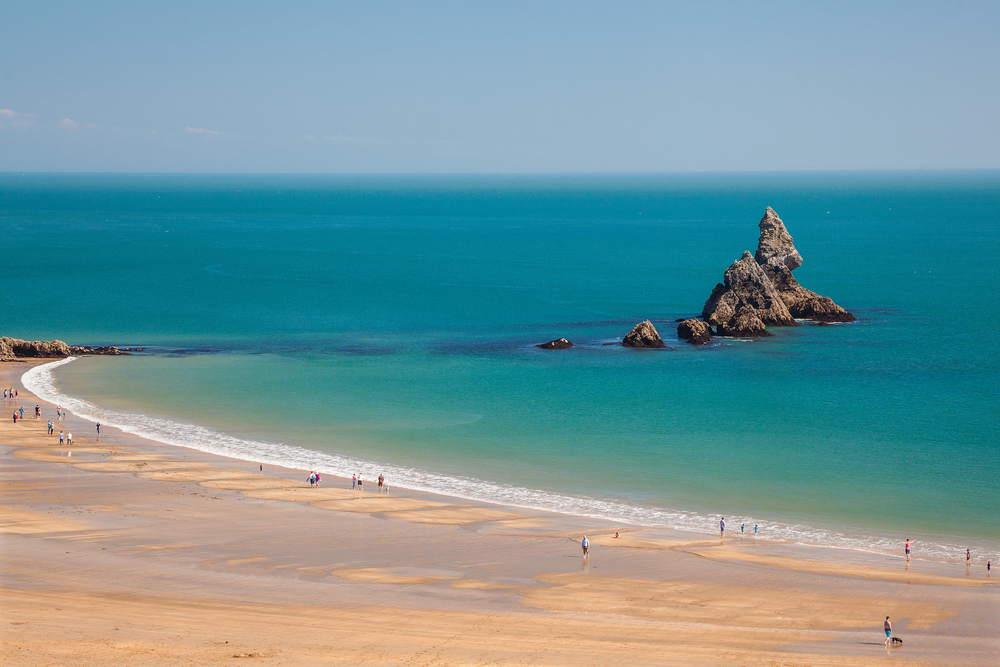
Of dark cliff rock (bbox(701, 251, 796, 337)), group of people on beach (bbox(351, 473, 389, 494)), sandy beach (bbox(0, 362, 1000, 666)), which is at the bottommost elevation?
sandy beach (bbox(0, 362, 1000, 666))

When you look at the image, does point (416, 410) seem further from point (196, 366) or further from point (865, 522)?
point (865, 522)

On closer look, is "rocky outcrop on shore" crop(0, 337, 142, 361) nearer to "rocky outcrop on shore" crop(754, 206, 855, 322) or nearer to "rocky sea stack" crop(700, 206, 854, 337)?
"rocky sea stack" crop(700, 206, 854, 337)

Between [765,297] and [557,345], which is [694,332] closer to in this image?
[765,297]

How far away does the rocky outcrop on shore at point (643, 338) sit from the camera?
66875 millimetres

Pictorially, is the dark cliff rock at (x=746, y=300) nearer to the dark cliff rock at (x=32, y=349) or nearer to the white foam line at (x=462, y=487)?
the white foam line at (x=462, y=487)

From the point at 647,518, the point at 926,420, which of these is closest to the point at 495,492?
the point at 647,518

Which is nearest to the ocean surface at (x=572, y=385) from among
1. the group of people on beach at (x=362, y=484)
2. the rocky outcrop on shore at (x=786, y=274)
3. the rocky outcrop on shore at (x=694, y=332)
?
the group of people on beach at (x=362, y=484)

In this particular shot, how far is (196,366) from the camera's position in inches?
2388

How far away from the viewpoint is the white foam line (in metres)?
31.8

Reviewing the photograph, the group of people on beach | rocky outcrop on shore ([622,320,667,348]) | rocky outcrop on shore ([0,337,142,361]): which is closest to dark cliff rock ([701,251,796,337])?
rocky outcrop on shore ([622,320,667,348])

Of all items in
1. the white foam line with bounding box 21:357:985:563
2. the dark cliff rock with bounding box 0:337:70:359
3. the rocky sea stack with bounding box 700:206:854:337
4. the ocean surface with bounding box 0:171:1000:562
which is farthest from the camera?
the rocky sea stack with bounding box 700:206:854:337

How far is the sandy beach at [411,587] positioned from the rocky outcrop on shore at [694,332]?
123 ft

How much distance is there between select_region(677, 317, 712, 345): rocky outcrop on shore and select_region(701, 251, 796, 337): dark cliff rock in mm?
3197

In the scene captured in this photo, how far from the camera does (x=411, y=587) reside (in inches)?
1030
